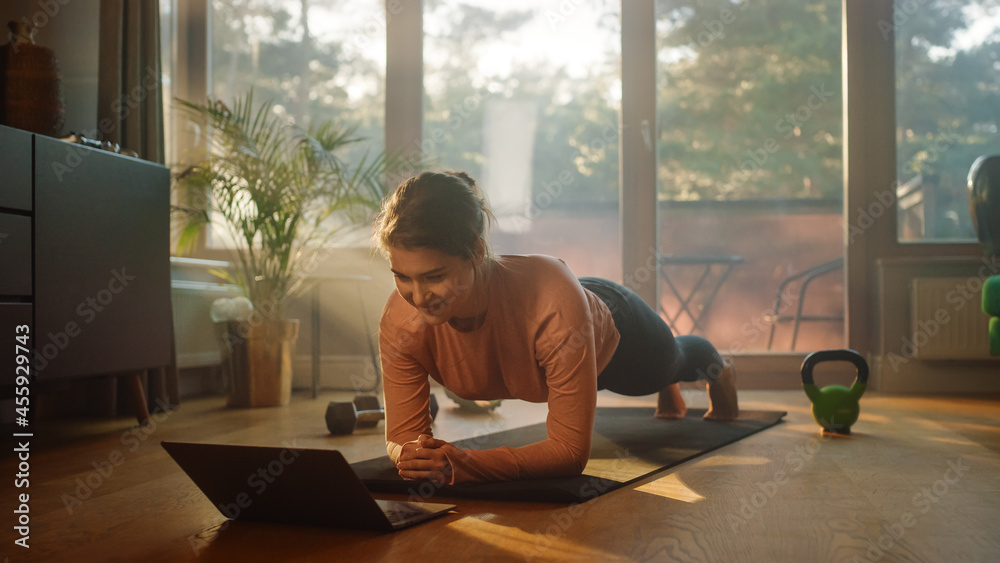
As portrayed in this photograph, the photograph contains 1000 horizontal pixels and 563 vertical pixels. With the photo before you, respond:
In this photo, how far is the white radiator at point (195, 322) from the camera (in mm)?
3744

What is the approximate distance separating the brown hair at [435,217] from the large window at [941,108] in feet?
10.9

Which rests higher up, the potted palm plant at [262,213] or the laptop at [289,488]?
the potted palm plant at [262,213]

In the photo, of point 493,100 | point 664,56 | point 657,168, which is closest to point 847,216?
point 657,168

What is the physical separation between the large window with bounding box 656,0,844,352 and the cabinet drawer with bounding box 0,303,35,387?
3.04 metres

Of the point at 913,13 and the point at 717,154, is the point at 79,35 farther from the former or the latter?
the point at 913,13

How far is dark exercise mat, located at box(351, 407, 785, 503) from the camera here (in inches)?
62.4

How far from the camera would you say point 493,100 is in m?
4.46

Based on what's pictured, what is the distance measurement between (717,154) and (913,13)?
1.22m

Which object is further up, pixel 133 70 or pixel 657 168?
pixel 133 70

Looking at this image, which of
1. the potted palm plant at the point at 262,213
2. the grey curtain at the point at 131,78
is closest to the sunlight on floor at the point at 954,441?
the potted palm plant at the point at 262,213

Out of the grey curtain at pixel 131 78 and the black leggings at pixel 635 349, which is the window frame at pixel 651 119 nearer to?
the grey curtain at pixel 131 78

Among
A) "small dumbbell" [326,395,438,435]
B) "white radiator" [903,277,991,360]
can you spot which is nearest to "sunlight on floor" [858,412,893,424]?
"white radiator" [903,277,991,360]
